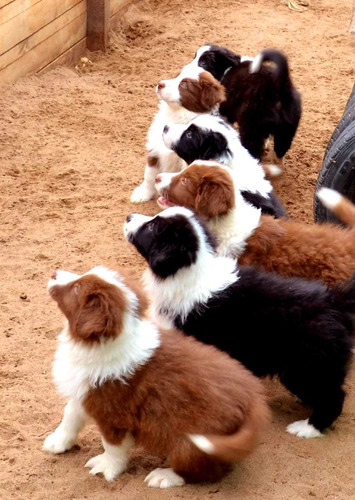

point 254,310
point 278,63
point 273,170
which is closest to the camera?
point 254,310

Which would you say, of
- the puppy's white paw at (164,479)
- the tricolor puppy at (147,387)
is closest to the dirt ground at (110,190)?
the puppy's white paw at (164,479)

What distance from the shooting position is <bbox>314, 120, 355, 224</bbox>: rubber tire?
6023mm

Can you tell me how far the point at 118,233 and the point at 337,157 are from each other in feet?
5.88

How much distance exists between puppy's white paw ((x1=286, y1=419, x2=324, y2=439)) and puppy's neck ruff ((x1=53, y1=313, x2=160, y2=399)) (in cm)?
111

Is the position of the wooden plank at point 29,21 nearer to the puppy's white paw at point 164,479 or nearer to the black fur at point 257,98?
the black fur at point 257,98

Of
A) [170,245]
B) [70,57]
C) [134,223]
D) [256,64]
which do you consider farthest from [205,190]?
[70,57]

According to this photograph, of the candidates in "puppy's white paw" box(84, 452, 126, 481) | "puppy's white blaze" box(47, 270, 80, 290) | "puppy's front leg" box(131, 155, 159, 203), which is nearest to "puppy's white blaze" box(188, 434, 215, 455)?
"puppy's white paw" box(84, 452, 126, 481)

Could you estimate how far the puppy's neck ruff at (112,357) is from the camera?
13.2 feet

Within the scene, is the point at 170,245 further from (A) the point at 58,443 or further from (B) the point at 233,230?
(A) the point at 58,443

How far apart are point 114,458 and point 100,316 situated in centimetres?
79

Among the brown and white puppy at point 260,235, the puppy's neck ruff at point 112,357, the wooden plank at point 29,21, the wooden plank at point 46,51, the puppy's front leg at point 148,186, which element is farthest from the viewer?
the wooden plank at point 46,51

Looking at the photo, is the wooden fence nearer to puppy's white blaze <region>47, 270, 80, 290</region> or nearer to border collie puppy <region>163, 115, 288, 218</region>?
border collie puppy <region>163, 115, 288, 218</region>

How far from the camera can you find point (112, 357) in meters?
4.02

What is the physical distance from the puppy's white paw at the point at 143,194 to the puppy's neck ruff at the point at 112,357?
3.12 meters
